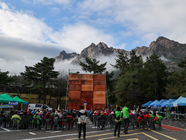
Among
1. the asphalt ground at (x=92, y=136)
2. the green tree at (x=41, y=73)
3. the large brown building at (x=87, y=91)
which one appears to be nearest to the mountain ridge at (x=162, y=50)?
the green tree at (x=41, y=73)

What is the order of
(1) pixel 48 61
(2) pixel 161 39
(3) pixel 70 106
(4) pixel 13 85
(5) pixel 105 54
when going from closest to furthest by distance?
(3) pixel 70 106 → (1) pixel 48 61 → (4) pixel 13 85 → (2) pixel 161 39 → (5) pixel 105 54

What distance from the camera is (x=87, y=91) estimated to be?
95.5 ft

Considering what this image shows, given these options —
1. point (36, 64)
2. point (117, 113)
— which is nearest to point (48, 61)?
point (36, 64)

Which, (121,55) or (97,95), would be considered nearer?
(97,95)

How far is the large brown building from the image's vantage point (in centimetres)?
2830

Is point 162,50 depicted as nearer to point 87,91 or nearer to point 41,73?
point 41,73

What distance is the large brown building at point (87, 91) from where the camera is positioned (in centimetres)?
2830

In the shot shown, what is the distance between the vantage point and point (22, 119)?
35.6 ft

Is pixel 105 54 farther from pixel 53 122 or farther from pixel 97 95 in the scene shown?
pixel 53 122

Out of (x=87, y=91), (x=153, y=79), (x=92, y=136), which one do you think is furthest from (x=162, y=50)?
(x=92, y=136)

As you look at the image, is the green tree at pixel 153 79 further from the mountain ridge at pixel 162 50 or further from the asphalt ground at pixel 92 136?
the mountain ridge at pixel 162 50

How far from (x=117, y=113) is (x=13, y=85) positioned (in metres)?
55.2

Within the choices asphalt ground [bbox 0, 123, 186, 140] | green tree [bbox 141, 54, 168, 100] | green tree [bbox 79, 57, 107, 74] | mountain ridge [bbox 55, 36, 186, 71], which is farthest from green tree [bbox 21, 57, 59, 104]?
mountain ridge [bbox 55, 36, 186, 71]

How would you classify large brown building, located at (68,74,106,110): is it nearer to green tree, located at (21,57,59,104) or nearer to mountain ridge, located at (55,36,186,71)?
green tree, located at (21,57,59,104)
